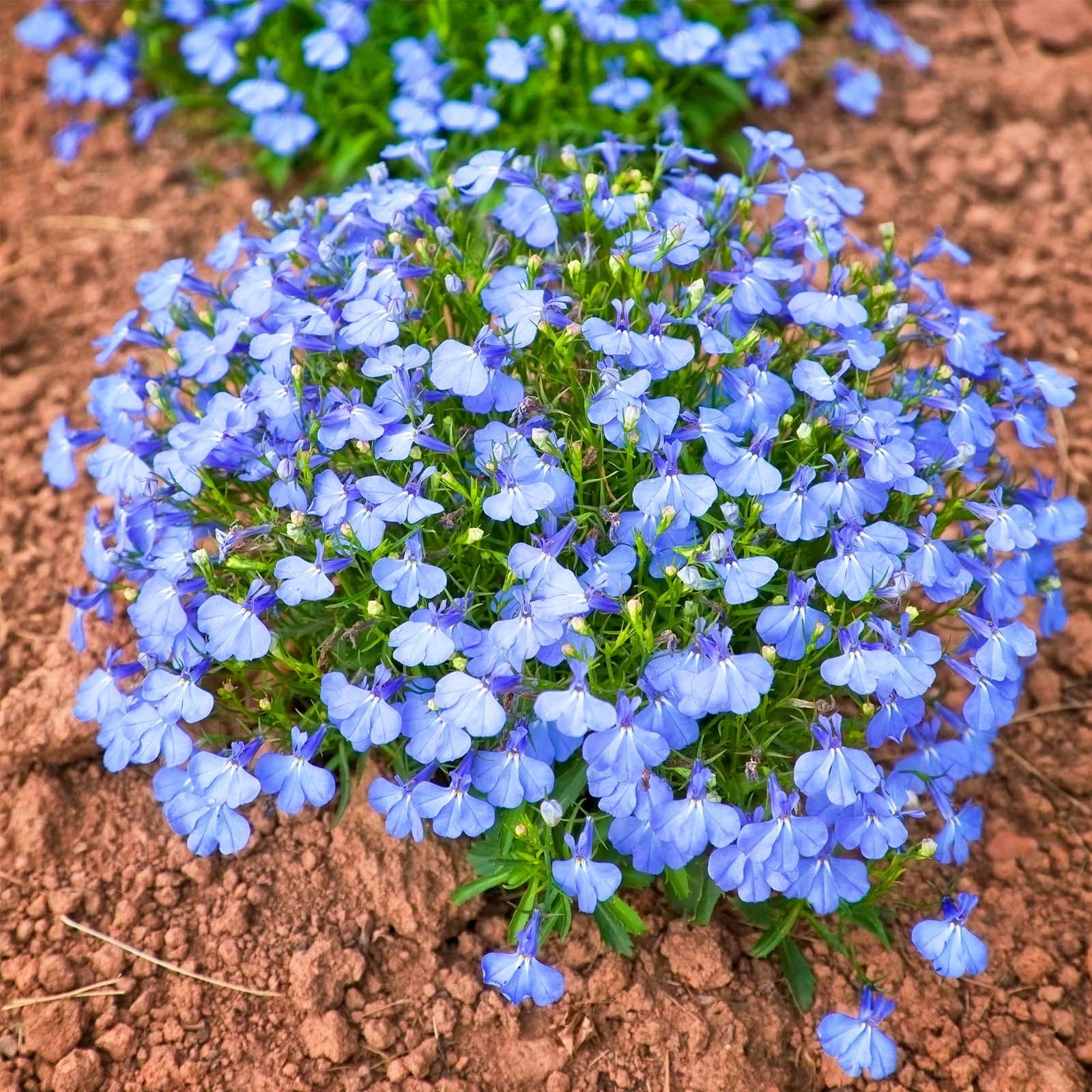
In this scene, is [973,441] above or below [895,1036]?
above

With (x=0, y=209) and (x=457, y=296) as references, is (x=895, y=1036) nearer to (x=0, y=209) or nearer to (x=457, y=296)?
(x=457, y=296)

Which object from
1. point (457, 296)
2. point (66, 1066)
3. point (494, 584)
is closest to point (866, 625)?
point (494, 584)

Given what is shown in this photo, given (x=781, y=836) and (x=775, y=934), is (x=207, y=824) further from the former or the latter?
(x=775, y=934)

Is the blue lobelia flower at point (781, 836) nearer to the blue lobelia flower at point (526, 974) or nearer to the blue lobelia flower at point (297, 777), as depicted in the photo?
the blue lobelia flower at point (526, 974)

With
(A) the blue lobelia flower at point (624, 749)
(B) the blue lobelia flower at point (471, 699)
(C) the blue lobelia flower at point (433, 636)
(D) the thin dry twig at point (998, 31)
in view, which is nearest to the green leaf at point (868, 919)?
(A) the blue lobelia flower at point (624, 749)

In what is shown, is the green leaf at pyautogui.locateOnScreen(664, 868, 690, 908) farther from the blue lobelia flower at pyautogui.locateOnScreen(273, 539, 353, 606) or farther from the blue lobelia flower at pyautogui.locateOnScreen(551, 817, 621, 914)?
the blue lobelia flower at pyautogui.locateOnScreen(273, 539, 353, 606)

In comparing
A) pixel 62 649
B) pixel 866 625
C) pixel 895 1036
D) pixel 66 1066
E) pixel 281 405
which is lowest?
pixel 895 1036

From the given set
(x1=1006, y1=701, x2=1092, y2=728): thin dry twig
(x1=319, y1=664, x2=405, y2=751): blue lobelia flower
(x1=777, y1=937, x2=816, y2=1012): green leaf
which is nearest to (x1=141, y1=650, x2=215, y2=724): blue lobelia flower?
(x1=319, y1=664, x2=405, y2=751): blue lobelia flower
